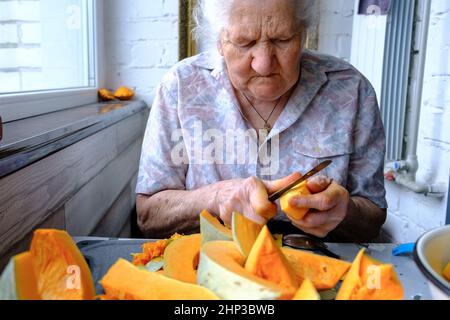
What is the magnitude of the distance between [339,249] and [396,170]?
98 cm

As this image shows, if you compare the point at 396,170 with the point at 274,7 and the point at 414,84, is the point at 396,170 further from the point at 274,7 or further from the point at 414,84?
the point at 274,7

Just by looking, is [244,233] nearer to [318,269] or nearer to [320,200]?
[318,269]

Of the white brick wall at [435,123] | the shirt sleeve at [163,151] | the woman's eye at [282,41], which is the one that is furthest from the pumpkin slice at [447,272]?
the white brick wall at [435,123]

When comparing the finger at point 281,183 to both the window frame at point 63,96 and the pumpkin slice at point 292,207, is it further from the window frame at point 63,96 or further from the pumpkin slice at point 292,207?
the window frame at point 63,96

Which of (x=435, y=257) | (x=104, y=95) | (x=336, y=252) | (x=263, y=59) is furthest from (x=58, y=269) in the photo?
(x=104, y=95)

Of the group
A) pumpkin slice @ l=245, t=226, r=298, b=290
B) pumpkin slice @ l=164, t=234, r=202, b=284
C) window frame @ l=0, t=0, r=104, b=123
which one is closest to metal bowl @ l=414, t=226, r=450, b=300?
pumpkin slice @ l=245, t=226, r=298, b=290

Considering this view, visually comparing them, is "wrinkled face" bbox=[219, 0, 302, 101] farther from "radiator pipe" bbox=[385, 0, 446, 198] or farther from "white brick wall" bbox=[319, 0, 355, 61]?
"white brick wall" bbox=[319, 0, 355, 61]

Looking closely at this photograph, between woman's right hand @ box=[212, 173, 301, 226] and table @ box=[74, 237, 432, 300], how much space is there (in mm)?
136

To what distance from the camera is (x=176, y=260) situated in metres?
0.52

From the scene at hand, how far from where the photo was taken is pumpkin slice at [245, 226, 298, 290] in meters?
0.39

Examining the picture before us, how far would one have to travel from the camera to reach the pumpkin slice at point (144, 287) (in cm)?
36

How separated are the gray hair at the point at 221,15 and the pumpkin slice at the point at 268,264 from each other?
2.12 ft

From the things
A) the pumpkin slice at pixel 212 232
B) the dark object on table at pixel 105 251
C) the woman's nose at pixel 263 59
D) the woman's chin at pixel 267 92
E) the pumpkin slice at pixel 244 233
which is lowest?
the dark object on table at pixel 105 251

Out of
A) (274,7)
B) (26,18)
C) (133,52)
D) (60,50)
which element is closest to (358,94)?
(274,7)
